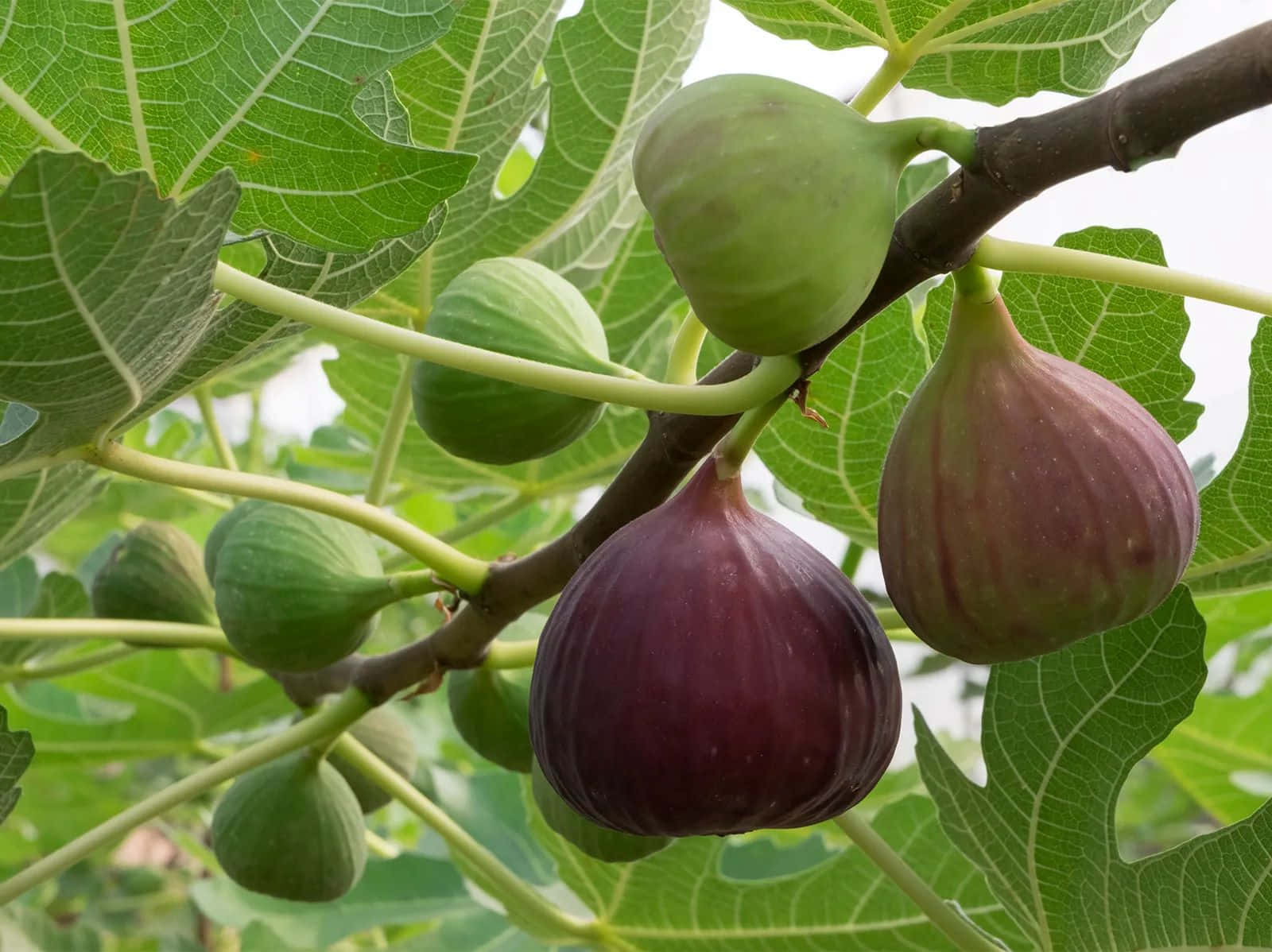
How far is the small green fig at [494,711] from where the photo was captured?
1.31 m

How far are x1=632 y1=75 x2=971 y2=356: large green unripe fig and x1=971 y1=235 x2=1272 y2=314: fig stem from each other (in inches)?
3.4

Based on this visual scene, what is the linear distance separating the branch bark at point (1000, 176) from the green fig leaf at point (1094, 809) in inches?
13.1

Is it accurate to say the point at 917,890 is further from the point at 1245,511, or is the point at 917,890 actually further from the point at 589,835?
the point at 1245,511

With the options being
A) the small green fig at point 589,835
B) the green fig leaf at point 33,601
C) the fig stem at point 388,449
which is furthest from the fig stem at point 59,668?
the small green fig at point 589,835

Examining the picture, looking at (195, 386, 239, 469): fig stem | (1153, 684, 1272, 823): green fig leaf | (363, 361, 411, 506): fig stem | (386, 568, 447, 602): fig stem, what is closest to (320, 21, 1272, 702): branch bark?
(386, 568, 447, 602): fig stem

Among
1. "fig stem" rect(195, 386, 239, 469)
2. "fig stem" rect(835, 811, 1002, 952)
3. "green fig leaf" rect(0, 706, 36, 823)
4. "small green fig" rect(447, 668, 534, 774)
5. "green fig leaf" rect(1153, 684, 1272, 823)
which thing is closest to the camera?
"green fig leaf" rect(0, 706, 36, 823)

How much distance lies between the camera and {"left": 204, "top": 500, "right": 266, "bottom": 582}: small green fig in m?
1.33

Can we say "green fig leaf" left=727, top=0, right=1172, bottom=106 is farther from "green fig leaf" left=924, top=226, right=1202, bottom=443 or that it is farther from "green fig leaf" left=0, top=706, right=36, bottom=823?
"green fig leaf" left=0, top=706, right=36, bottom=823

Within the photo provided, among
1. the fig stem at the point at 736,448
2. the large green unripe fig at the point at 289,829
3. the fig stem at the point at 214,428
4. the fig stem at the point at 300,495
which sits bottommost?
the large green unripe fig at the point at 289,829

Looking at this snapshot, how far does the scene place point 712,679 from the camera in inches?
30.2

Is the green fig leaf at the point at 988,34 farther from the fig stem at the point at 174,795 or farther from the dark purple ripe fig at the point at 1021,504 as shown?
the fig stem at the point at 174,795

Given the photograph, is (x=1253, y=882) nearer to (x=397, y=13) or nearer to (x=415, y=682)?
(x=415, y=682)

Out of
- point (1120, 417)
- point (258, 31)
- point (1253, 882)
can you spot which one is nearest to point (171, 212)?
point (258, 31)

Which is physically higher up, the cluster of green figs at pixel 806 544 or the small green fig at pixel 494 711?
the cluster of green figs at pixel 806 544
